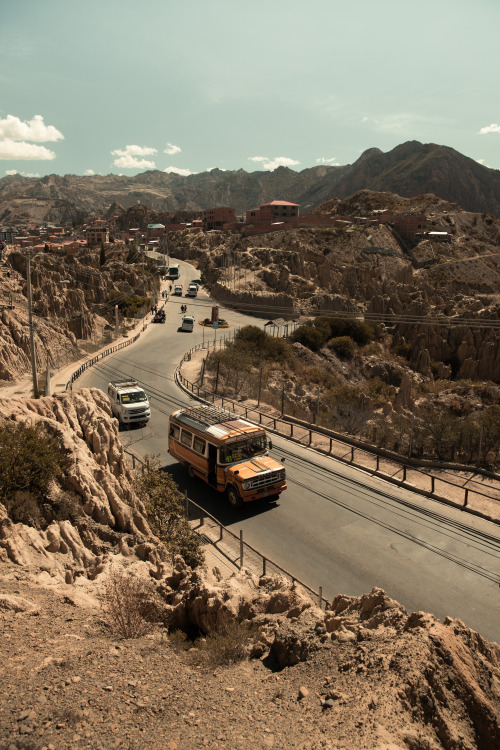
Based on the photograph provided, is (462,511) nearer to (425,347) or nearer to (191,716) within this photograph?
(191,716)

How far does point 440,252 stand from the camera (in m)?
89.0

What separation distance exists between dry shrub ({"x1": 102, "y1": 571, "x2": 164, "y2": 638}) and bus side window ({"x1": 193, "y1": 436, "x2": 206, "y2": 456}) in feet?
21.8

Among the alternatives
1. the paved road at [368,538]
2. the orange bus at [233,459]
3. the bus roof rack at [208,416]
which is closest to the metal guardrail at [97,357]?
the paved road at [368,538]

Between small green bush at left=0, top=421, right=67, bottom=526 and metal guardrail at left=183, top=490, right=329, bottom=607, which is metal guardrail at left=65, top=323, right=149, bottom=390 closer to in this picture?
metal guardrail at left=183, top=490, right=329, bottom=607

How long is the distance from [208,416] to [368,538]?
612 cm

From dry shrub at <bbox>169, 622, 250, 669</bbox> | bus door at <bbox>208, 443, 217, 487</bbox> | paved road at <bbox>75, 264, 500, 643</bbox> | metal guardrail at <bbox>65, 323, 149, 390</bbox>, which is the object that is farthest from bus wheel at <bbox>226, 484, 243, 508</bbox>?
metal guardrail at <bbox>65, 323, 149, 390</bbox>

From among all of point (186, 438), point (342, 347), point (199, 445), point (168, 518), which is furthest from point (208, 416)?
point (342, 347)

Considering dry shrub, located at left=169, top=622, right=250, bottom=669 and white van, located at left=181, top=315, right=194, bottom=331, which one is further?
white van, located at left=181, top=315, right=194, bottom=331

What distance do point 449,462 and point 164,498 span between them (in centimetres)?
1150

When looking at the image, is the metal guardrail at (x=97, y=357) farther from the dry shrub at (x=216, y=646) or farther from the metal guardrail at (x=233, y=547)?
the dry shrub at (x=216, y=646)

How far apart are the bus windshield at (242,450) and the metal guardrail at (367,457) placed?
12.9 feet

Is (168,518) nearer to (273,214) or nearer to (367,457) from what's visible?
(367,457)

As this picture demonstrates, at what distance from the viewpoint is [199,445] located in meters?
15.0

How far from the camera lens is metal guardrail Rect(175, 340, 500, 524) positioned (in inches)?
582
